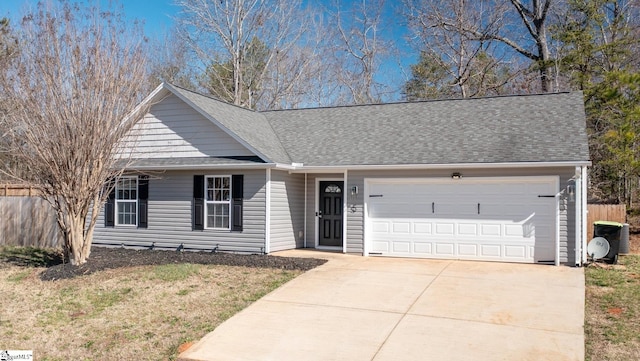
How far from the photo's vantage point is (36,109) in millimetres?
11117

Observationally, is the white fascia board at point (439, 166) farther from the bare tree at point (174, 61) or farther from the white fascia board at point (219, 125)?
the bare tree at point (174, 61)

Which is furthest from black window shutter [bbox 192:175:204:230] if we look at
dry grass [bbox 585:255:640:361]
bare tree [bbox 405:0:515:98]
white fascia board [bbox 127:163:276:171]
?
bare tree [bbox 405:0:515:98]

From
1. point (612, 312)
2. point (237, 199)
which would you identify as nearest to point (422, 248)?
point (237, 199)

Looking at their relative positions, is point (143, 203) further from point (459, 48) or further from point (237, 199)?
point (459, 48)

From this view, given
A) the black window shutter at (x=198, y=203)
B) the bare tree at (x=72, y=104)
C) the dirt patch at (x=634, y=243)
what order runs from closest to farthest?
the bare tree at (x=72, y=104) → the black window shutter at (x=198, y=203) → the dirt patch at (x=634, y=243)

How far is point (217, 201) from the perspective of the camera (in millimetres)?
14609

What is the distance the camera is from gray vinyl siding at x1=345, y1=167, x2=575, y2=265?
12180 millimetres

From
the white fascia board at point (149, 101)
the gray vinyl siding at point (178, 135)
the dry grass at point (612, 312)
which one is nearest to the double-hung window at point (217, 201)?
the gray vinyl siding at point (178, 135)

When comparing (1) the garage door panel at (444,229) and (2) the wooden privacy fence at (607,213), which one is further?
(2) the wooden privacy fence at (607,213)

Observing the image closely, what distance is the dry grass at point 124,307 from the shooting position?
24.9 ft

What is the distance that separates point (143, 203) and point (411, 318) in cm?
959

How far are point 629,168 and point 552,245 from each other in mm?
8004
